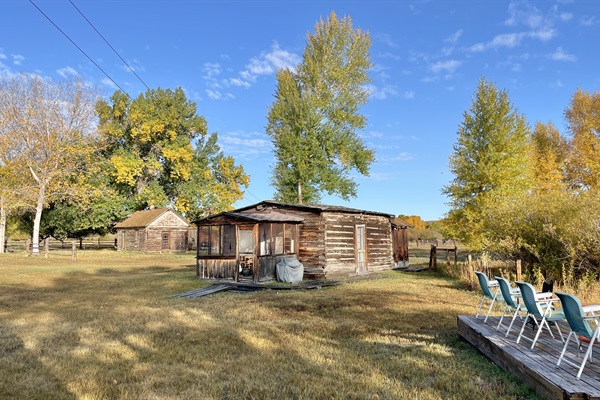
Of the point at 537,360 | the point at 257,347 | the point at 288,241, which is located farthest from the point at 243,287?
the point at 537,360

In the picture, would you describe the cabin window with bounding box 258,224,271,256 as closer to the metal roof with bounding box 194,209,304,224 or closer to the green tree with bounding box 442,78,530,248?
the metal roof with bounding box 194,209,304,224

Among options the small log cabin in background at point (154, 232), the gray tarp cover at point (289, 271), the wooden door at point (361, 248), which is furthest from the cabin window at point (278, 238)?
the small log cabin in background at point (154, 232)

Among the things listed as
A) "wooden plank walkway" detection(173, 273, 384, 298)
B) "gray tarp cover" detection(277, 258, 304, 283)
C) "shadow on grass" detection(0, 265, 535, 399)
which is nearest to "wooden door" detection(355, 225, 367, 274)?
"wooden plank walkway" detection(173, 273, 384, 298)

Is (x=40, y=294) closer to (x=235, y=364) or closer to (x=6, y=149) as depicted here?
(x=235, y=364)

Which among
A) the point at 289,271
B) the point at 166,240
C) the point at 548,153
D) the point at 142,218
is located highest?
the point at 548,153

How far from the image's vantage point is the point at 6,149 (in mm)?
31750

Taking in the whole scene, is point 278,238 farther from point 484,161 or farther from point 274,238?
point 484,161

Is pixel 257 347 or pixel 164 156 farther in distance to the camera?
pixel 164 156

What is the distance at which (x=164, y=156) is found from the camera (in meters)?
44.0

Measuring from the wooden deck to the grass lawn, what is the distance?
0.21m

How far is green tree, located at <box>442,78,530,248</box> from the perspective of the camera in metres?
24.3

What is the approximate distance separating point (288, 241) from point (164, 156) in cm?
2902

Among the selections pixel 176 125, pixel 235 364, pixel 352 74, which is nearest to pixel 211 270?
pixel 235 364

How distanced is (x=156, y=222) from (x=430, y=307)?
36.3 m
